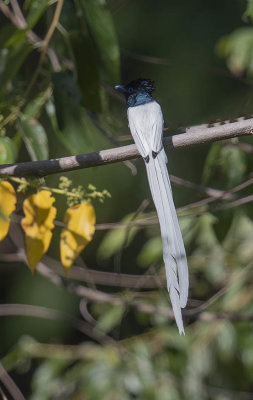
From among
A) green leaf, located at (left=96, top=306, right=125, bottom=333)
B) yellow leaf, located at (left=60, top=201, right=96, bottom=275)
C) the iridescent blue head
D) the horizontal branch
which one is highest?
the iridescent blue head

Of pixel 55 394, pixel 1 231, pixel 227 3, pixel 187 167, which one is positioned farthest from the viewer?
pixel 227 3

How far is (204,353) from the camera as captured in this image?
3.43m

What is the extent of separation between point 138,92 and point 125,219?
980mm

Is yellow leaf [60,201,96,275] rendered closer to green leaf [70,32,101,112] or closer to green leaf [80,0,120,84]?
green leaf [70,32,101,112]

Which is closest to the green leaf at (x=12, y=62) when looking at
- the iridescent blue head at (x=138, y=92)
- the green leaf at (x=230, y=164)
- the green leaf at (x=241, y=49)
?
the iridescent blue head at (x=138, y=92)

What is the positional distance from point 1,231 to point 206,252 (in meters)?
1.90

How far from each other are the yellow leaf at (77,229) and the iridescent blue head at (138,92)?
2.16 ft

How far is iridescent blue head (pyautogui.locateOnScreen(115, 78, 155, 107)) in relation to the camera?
266 cm

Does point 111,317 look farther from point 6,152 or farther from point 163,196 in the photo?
point 163,196

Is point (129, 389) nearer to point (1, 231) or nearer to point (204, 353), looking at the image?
point (204, 353)

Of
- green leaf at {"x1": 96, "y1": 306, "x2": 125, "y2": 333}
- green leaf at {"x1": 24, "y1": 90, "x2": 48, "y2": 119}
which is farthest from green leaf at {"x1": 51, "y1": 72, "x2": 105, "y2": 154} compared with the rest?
green leaf at {"x1": 96, "y1": 306, "x2": 125, "y2": 333}

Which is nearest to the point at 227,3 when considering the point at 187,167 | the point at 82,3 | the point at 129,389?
the point at 187,167

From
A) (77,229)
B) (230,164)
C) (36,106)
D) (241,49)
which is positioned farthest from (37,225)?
(241,49)

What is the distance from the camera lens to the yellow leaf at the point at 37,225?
6.76 feet
